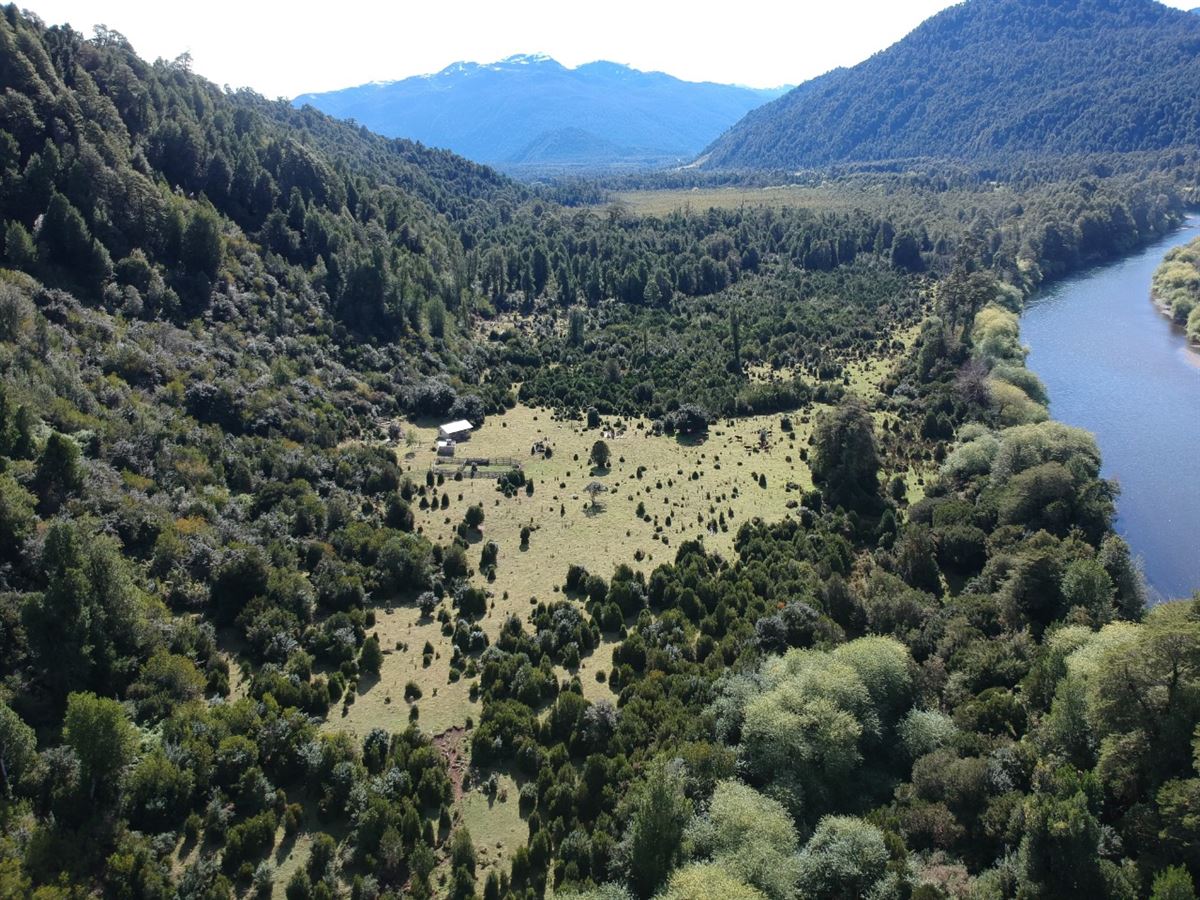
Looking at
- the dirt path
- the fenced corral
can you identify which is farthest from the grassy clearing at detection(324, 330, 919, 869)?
the fenced corral

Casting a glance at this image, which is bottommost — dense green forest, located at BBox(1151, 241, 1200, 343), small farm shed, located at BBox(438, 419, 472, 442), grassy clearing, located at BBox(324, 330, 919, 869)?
grassy clearing, located at BBox(324, 330, 919, 869)

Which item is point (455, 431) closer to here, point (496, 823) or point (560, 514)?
point (560, 514)

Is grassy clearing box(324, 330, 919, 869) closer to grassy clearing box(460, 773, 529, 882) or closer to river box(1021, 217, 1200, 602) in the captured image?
grassy clearing box(460, 773, 529, 882)

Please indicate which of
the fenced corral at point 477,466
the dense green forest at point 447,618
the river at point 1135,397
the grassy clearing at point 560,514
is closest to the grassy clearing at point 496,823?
the grassy clearing at point 560,514

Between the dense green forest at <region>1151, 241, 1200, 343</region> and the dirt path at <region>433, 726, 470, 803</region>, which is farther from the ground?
the dense green forest at <region>1151, 241, 1200, 343</region>

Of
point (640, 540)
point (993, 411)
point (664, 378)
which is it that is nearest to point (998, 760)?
point (640, 540)

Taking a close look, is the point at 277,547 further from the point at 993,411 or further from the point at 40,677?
the point at 993,411
